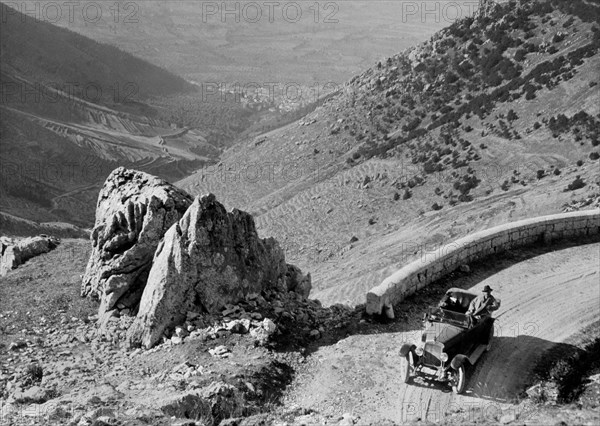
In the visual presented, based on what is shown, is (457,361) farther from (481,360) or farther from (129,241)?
(129,241)

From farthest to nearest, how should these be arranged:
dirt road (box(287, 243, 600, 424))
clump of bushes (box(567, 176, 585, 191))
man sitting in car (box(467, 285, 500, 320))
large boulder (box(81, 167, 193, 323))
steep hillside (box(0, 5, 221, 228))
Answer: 1. steep hillside (box(0, 5, 221, 228))
2. clump of bushes (box(567, 176, 585, 191))
3. large boulder (box(81, 167, 193, 323))
4. man sitting in car (box(467, 285, 500, 320))
5. dirt road (box(287, 243, 600, 424))

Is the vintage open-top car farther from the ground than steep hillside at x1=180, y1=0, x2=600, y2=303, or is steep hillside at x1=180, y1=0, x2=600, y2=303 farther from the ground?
steep hillside at x1=180, y1=0, x2=600, y2=303

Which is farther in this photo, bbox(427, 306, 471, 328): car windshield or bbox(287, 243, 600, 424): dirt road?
bbox(427, 306, 471, 328): car windshield

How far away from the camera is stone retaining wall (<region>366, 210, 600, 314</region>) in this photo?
15602 mm

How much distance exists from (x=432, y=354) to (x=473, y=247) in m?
6.06

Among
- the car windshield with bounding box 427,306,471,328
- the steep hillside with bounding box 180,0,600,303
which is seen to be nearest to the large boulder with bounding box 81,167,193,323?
the car windshield with bounding box 427,306,471,328

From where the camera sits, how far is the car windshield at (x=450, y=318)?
1299 centimetres

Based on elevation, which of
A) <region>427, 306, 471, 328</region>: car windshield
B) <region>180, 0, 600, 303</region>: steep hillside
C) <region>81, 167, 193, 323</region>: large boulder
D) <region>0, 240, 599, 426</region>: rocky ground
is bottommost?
<region>0, 240, 599, 426</region>: rocky ground

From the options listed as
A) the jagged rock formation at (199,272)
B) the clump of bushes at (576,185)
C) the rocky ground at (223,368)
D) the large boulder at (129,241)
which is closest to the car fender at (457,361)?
the rocky ground at (223,368)

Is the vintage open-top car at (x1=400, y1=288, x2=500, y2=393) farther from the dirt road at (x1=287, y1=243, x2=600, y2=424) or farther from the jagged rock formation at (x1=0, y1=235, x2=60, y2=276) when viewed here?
the jagged rock formation at (x1=0, y1=235, x2=60, y2=276)

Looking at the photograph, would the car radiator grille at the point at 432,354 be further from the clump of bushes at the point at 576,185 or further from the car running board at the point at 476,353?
the clump of bushes at the point at 576,185

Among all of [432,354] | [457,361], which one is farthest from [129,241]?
[457,361]

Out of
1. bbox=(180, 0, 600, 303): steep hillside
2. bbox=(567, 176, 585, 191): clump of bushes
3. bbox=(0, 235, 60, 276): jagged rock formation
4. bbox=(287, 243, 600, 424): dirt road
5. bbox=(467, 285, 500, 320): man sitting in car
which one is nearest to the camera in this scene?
bbox=(287, 243, 600, 424): dirt road

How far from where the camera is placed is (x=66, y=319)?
697 inches
